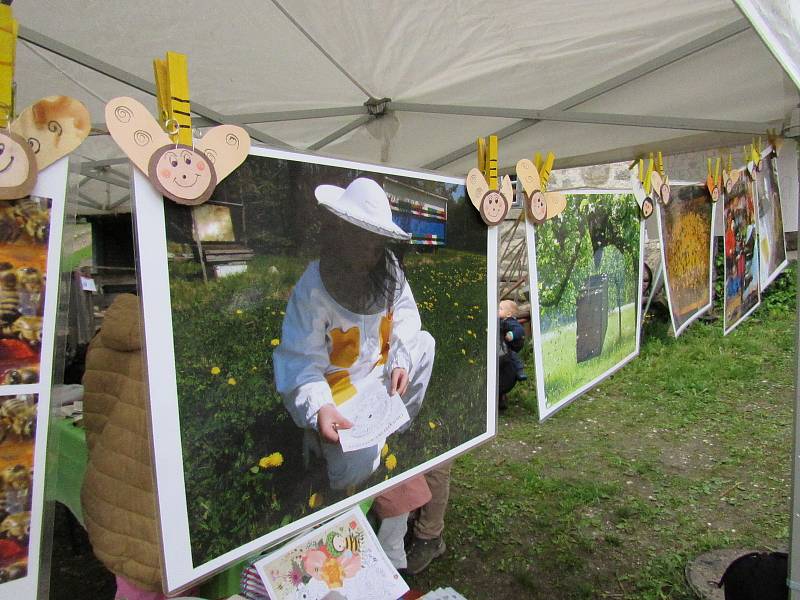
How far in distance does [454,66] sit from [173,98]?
1550 mm

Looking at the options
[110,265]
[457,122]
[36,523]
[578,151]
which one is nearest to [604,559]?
[578,151]

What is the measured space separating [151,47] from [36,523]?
193 centimetres

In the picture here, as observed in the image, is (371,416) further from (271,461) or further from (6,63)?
(6,63)

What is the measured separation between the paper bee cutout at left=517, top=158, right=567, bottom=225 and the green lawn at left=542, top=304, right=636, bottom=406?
362mm

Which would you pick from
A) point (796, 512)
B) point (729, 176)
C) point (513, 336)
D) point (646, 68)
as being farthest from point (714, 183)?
point (513, 336)

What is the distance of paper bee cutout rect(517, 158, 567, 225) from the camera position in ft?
4.70

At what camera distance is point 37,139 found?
0.76 meters

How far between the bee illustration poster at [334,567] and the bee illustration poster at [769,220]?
2355 millimetres

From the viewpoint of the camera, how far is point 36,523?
0.83 metres

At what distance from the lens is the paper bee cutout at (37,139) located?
2.38 ft

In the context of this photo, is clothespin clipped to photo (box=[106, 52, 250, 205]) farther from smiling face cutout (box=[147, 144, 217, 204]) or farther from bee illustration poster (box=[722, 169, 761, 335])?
bee illustration poster (box=[722, 169, 761, 335])

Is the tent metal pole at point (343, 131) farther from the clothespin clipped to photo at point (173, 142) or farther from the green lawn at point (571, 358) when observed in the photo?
the clothespin clipped to photo at point (173, 142)

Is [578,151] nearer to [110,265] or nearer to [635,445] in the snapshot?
[635,445]

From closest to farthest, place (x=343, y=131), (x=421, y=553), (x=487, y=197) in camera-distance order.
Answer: (x=487, y=197), (x=421, y=553), (x=343, y=131)
